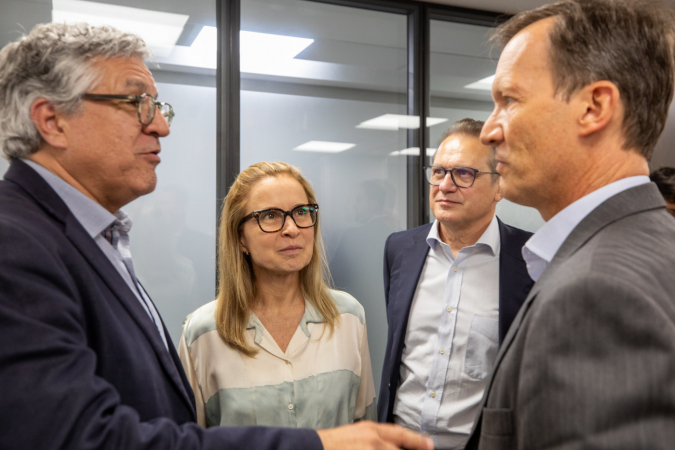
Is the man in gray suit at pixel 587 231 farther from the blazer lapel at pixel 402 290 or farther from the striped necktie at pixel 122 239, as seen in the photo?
the blazer lapel at pixel 402 290

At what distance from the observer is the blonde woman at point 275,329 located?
5.86 feet

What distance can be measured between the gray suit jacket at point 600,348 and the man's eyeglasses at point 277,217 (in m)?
1.22

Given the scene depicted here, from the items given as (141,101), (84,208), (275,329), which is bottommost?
(275,329)

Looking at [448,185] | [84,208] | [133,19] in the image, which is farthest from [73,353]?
[133,19]

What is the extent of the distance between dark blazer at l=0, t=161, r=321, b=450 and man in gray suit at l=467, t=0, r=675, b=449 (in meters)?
0.44

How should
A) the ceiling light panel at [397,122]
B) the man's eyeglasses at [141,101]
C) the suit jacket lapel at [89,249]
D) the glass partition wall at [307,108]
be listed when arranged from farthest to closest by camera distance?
the ceiling light panel at [397,122]
the glass partition wall at [307,108]
the man's eyeglasses at [141,101]
the suit jacket lapel at [89,249]

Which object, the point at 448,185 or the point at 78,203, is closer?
the point at 78,203

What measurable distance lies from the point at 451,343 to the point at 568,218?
3.40 ft

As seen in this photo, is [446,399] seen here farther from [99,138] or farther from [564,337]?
[99,138]

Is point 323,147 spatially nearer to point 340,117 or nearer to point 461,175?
point 340,117

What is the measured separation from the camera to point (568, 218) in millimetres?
968

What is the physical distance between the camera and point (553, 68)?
98 centimetres

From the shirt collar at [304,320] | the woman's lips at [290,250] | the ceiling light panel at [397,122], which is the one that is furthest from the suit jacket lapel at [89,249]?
the ceiling light panel at [397,122]

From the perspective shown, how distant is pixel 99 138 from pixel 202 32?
2258 mm
